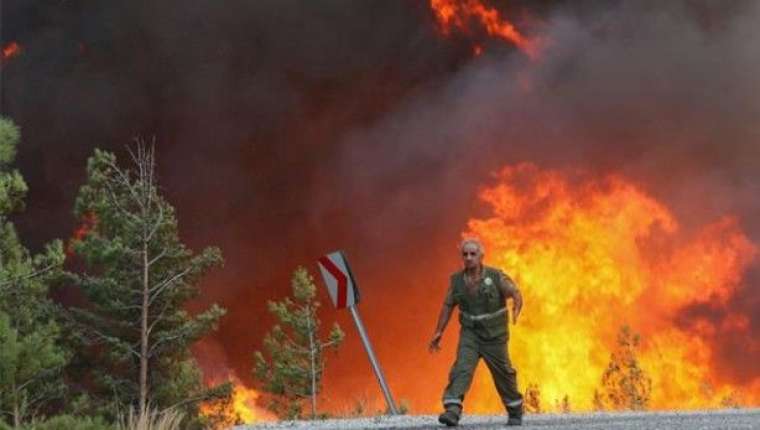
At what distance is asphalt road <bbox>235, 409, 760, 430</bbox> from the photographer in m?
10.3

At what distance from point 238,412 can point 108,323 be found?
54.7 feet

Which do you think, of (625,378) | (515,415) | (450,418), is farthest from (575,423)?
(625,378)

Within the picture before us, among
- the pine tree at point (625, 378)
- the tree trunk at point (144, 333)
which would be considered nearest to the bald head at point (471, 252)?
the tree trunk at point (144, 333)

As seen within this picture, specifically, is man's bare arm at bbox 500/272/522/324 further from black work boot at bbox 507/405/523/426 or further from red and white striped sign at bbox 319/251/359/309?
red and white striped sign at bbox 319/251/359/309

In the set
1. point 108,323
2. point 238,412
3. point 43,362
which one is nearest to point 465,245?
point 43,362

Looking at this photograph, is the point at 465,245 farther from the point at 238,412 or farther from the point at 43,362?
the point at 238,412

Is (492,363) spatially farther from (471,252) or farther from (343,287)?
(343,287)

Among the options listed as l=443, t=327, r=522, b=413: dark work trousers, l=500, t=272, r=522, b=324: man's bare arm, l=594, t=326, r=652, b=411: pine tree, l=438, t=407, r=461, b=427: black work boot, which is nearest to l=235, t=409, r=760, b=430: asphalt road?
l=438, t=407, r=461, b=427: black work boot

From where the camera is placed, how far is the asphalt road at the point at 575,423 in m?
10.3

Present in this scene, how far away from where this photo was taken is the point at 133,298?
32781mm

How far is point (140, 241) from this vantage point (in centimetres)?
3094

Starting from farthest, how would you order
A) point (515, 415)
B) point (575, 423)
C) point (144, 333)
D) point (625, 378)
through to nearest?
point (625, 378), point (144, 333), point (515, 415), point (575, 423)

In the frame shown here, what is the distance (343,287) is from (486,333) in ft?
12.5

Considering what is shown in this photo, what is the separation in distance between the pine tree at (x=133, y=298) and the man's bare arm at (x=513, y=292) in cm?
1892
